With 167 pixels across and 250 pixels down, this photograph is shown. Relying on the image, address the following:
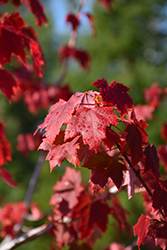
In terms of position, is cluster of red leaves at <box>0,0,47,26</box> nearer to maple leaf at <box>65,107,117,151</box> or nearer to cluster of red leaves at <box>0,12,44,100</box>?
cluster of red leaves at <box>0,12,44,100</box>

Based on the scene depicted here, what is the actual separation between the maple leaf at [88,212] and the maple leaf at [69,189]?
0.09 ft

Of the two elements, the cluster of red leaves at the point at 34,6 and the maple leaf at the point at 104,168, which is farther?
the cluster of red leaves at the point at 34,6

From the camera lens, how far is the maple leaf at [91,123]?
637 millimetres

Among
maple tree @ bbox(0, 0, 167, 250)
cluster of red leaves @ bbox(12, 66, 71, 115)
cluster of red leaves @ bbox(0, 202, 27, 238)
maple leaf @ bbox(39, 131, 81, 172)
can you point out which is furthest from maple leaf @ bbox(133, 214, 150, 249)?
cluster of red leaves @ bbox(12, 66, 71, 115)

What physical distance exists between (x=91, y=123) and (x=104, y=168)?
14cm

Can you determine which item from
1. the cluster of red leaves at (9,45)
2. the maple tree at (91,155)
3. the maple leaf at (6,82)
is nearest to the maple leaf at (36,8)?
the maple tree at (91,155)

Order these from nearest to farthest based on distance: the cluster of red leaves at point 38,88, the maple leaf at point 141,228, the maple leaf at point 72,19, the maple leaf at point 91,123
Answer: the maple leaf at point 91,123 < the maple leaf at point 141,228 < the maple leaf at point 72,19 < the cluster of red leaves at point 38,88

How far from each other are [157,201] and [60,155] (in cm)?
28

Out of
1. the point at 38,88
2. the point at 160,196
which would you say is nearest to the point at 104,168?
the point at 160,196

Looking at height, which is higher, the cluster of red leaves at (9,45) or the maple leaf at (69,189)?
the cluster of red leaves at (9,45)

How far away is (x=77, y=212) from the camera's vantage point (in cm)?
110

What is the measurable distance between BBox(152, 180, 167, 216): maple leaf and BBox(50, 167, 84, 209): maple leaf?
427 mm

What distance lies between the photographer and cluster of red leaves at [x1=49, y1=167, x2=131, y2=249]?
1.09m

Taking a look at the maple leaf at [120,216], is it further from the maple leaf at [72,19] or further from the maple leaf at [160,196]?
the maple leaf at [72,19]
